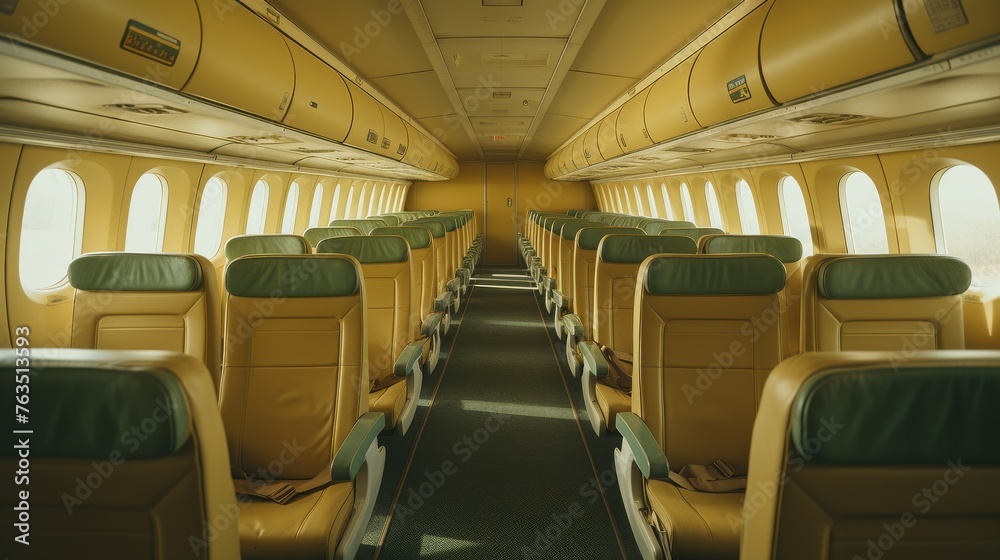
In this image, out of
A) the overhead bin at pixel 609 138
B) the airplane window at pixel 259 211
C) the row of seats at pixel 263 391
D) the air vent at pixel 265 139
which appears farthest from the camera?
the airplane window at pixel 259 211

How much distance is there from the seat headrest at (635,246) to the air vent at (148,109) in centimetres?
288

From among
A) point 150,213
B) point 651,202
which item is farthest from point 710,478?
point 651,202

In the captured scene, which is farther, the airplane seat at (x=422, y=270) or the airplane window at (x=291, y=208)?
the airplane window at (x=291, y=208)

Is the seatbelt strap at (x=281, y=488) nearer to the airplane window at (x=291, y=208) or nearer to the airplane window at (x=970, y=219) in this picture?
the airplane window at (x=970, y=219)

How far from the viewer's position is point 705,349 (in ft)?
8.50

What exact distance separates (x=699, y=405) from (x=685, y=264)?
713 millimetres

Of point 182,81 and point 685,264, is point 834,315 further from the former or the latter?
point 182,81

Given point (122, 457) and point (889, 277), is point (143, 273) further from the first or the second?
point (889, 277)

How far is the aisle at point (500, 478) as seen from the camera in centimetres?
295

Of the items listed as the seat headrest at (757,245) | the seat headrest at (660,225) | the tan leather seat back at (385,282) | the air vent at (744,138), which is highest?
the air vent at (744,138)

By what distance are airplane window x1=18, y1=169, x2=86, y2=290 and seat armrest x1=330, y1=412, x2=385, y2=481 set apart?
2959mm

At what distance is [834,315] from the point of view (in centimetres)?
257

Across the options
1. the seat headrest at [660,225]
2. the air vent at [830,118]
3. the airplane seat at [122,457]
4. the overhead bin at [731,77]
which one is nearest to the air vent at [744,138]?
the overhead bin at [731,77]

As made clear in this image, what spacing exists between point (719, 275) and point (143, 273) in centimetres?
300
